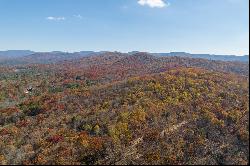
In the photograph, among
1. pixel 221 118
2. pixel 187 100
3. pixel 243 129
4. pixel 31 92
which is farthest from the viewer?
pixel 31 92

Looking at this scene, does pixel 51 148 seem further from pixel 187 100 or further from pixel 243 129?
pixel 187 100

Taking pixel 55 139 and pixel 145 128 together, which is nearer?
pixel 55 139

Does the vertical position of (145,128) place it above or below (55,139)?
above

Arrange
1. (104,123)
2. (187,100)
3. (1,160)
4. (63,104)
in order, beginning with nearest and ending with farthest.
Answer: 1. (1,160)
2. (104,123)
3. (187,100)
4. (63,104)

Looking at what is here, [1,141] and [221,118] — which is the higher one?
[221,118]

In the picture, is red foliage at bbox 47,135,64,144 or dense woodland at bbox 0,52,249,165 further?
red foliage at bbox 47,135,64,144

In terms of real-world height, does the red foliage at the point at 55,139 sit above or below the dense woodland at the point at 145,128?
below

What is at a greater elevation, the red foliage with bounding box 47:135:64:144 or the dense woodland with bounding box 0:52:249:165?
the dense woodland with bounding box 0:52:249:165

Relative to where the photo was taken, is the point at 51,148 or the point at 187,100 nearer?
the point at 51,148

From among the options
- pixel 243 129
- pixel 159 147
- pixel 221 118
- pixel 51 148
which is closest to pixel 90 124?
pixel 51 148

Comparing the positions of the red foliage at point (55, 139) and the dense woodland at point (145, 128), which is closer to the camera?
the dense woodland at point (145, 128)

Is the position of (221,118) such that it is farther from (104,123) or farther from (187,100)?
(104,123)
